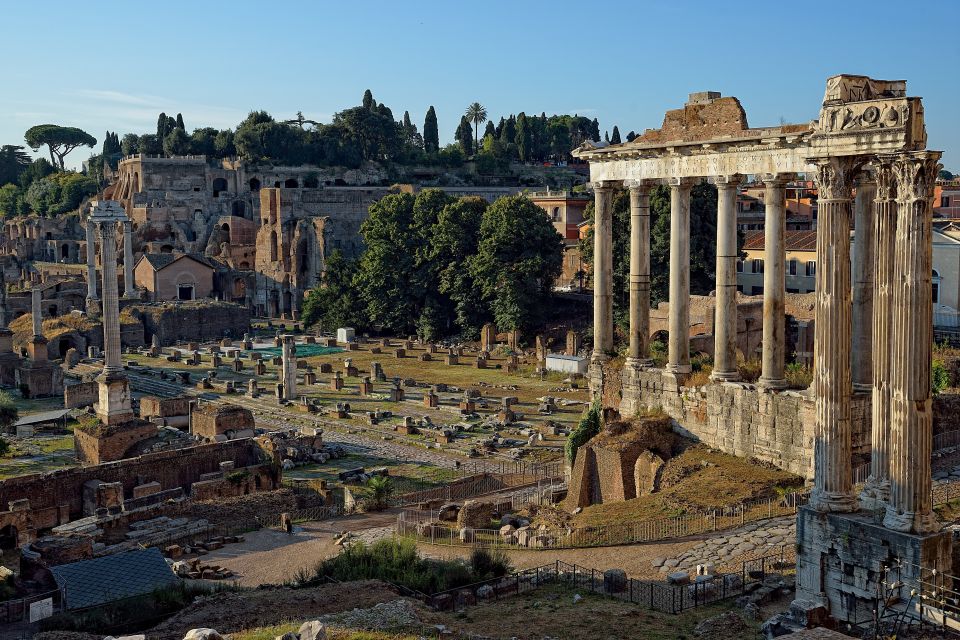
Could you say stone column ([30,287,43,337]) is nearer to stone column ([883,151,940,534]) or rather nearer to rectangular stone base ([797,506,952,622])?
rectangular stone base ([797,506,952,622])

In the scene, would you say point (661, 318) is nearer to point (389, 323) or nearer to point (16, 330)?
point (389, 323)

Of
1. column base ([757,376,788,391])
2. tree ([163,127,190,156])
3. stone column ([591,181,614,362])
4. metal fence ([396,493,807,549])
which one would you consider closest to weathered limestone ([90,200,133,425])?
stone column ([591,181,614,362])

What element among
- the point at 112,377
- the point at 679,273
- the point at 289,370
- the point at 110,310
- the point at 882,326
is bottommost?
the point at 289,370

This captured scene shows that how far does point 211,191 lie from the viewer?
89375 mm

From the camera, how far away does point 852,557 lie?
42.7 feet

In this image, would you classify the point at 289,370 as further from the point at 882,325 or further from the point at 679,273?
the point at 882,325

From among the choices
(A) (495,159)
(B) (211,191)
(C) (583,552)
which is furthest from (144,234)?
(C) (583,552)

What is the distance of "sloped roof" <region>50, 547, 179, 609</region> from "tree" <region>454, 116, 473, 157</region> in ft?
277

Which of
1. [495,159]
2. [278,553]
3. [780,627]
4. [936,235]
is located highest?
[495,159]

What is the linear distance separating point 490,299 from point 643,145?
29.7 m

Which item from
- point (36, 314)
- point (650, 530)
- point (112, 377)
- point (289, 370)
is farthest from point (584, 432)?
point (36, 314)

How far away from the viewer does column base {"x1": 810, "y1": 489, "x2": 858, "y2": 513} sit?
13367mm

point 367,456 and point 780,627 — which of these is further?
point 367,456

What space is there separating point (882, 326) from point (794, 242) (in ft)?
119
